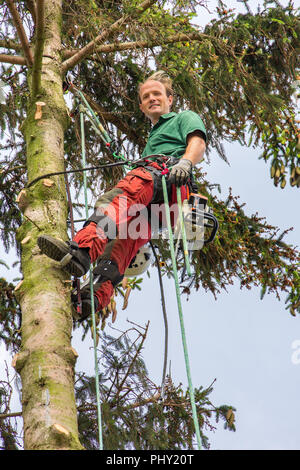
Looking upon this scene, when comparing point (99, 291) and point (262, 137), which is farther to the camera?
point (262, 137)

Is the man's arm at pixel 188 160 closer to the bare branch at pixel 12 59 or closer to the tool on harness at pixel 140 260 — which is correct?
the tool on harness at pixel 140 260

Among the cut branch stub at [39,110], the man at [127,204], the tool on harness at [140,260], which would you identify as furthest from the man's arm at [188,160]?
the cut branch stub at [39,110]

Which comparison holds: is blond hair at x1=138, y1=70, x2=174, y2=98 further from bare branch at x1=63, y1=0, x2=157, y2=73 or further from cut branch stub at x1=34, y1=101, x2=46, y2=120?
cut branch stub at x1=34, y1=101, x2=46, y2=120

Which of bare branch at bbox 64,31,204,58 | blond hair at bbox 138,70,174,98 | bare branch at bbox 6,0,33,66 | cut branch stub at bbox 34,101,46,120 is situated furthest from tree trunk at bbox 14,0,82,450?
blond hair at bbox 138,70,174,98

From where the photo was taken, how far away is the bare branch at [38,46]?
3.91 metres

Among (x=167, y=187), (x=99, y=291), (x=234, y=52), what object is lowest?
(x=99, y=291)

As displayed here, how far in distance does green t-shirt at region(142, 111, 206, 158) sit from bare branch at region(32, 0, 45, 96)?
0.91 m

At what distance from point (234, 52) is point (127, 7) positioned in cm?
115

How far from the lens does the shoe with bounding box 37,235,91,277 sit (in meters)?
3.42

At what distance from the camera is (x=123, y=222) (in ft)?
13.0

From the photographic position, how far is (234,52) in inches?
223

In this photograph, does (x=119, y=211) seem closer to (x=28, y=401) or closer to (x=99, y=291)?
(x=99, y=291)

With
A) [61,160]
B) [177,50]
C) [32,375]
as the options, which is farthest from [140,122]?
[32,375]

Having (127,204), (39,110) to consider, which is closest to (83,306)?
(127,204)
